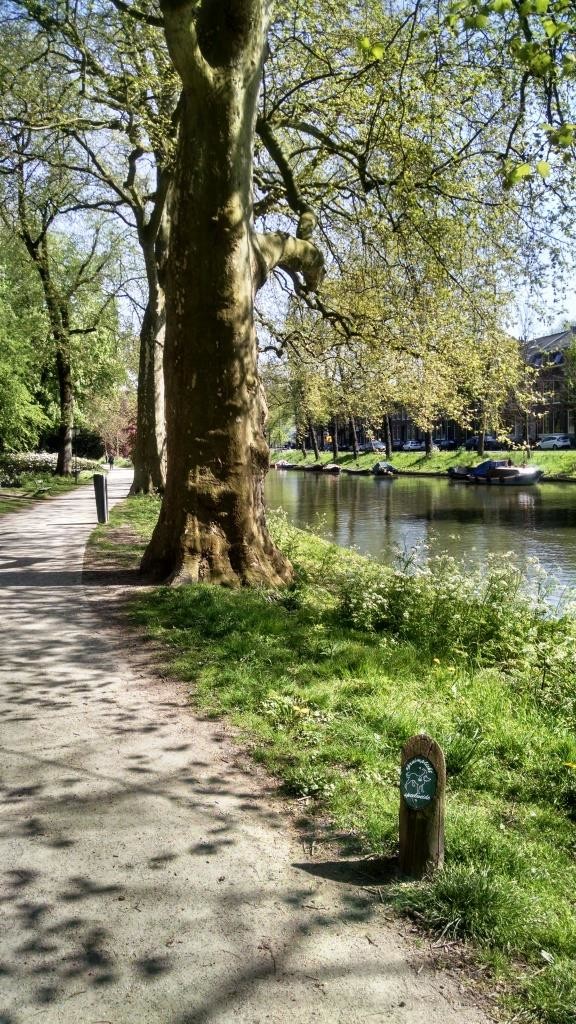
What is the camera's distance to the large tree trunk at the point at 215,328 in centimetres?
882

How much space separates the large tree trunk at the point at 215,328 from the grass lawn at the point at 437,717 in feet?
3.11

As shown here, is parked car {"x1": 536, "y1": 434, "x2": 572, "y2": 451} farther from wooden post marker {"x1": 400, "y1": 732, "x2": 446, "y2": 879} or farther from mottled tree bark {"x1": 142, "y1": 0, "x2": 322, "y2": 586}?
wooden post marker {"x1": 400, "y1": 732, "x2": 446, "y2": 879}

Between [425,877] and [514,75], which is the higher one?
[514,75]

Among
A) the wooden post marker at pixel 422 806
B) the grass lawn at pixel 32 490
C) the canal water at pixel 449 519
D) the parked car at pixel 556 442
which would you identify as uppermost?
the parked car at pixel 556 442

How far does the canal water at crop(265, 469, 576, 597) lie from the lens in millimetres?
19516

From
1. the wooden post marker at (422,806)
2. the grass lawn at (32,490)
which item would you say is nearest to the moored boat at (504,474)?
the grass lawn at (32,490)

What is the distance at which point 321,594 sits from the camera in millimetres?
9883

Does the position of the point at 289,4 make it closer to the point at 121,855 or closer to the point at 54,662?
the point at 54,662

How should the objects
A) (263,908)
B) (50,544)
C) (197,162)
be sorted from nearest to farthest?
(263,908) → (197,162) → (50,544)

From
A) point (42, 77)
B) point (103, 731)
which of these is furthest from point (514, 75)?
point (103, 731)

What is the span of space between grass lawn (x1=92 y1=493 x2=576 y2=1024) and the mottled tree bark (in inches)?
36.4

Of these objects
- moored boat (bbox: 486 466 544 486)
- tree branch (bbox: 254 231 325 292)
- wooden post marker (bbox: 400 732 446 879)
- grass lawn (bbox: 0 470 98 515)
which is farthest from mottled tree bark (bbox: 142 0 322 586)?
moored boat (bbox: 486 466 544 486)

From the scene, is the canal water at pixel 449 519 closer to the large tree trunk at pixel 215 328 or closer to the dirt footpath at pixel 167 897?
the large tree trunk at pixel 215 328

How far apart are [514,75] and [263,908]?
12644mm
